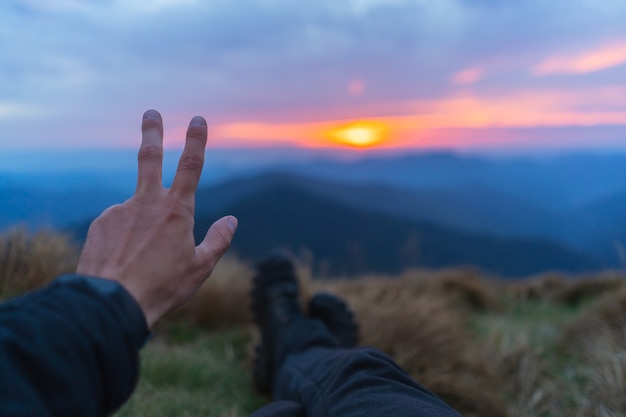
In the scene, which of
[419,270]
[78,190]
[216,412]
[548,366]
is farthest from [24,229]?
[419,270]

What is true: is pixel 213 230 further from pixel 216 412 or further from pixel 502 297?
pixel 502 297

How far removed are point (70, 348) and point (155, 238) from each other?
0.78ft

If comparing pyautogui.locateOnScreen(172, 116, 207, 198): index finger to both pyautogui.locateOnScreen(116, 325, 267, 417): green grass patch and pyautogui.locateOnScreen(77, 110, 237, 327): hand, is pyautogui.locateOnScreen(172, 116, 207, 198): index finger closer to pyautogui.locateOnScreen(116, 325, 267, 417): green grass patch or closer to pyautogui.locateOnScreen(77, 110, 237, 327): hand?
pyautogui.locateOnScreen(77, 110, 237, 327): hand

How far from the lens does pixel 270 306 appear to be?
288 centimetres

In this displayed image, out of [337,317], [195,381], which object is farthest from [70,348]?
[337,317]

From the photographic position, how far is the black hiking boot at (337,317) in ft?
8.77

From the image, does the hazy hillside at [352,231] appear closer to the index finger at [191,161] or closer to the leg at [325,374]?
the leg at [325,374]

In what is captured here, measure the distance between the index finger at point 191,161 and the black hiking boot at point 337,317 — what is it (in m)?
1.76

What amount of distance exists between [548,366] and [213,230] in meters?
2.32

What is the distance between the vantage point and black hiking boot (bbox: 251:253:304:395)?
2576 millimetres

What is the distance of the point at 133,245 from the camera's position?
3.09ft

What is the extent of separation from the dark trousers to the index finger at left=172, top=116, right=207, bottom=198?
738 millimetres

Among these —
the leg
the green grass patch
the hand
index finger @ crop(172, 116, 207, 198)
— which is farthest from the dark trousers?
index finger @ crop(172, 116, 207, 198)

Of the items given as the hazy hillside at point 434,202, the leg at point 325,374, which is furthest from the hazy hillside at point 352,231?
the leg at point 325,374
